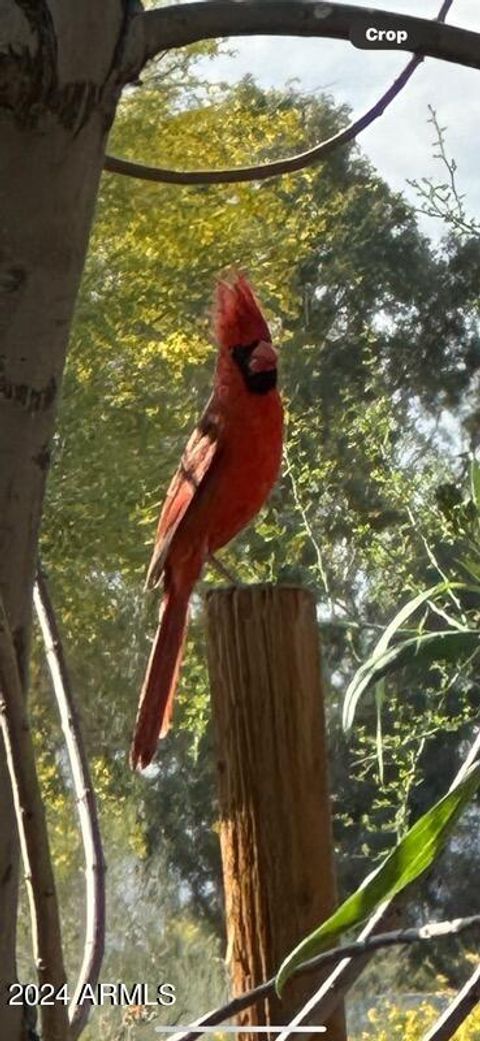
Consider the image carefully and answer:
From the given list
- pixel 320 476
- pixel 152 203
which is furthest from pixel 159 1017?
pixel 152 203

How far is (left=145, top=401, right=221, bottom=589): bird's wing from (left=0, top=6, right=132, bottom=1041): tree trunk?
292 millimetres

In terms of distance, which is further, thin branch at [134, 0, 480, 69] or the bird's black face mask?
the bird's black face mask

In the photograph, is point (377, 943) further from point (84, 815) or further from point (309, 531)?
point (309, 531)

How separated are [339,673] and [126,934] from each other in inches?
8.1

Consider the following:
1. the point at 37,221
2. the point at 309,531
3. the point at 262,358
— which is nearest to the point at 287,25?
the point at 37,221

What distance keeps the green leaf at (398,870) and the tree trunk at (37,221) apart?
0.37ft

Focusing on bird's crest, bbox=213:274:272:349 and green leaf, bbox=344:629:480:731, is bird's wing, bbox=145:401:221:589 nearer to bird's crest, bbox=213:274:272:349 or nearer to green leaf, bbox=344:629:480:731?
bird's crest, bbox=213:274:272:349

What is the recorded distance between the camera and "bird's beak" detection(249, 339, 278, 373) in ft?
2.28

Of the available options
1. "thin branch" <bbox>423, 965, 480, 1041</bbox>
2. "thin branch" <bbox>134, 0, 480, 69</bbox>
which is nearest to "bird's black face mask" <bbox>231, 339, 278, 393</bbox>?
"thin branch" <bbox>134, 0, 480, 69</bbox>

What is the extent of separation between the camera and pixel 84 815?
55 centimetres

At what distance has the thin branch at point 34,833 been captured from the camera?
0.33 meters

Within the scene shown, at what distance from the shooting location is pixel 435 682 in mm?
894

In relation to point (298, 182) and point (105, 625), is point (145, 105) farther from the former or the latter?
point (105, 625)

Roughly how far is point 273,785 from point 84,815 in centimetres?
8
